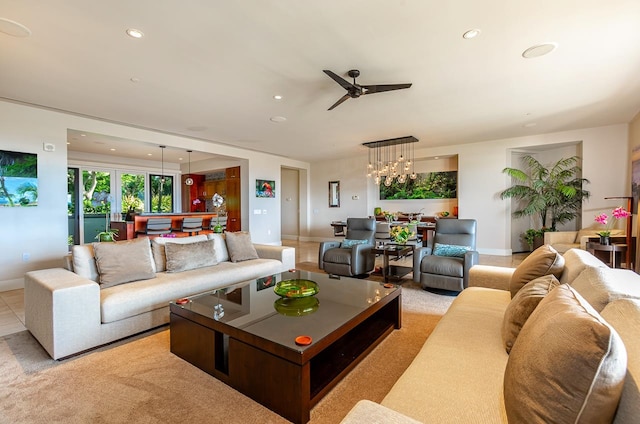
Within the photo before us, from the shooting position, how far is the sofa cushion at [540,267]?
1.93 m

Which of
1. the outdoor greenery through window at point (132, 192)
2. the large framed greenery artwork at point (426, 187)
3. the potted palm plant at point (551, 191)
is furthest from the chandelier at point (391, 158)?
the outdoor greenery through window at point (132, 192)

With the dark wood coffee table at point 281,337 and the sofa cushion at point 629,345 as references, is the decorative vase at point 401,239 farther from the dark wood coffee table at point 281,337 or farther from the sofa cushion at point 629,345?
the sofa cushion at point 629,345

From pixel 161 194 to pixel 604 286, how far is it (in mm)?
10970

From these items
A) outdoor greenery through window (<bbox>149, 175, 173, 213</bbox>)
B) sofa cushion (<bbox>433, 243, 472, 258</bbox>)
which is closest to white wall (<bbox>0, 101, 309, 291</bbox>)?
outdoor greenery through window (<bbox>149, 175, 173, 213</bbox>)

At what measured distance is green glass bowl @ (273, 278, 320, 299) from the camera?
241cm

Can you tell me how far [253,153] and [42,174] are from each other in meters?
4.37

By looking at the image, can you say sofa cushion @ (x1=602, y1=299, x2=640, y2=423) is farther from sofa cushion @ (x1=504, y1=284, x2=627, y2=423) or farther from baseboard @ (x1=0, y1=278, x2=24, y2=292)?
baseboard @ (x1=0, y1=278, x2=24, y2=292)

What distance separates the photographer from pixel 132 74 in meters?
3.43

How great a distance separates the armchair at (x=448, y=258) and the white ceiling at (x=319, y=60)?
1.91 m

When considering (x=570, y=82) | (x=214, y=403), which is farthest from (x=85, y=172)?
(x=570, y=82)

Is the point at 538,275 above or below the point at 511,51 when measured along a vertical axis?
below

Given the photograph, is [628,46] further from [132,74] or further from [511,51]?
[132,74]

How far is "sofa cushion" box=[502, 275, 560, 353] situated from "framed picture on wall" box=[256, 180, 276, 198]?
7.16 meters

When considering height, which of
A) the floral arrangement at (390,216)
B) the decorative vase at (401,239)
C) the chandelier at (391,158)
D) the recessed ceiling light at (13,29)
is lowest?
the decorative vase at (401,239)
